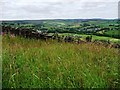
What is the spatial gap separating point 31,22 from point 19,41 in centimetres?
69

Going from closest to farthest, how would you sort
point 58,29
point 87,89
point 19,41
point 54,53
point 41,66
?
point 87,89
point 41,66
point 54,53
point 19,41
point 58,29

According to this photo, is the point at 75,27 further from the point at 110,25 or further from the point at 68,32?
the point at 110,25

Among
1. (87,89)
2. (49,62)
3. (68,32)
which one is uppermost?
(68,32)

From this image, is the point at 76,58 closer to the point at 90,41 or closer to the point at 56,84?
the point at 56,84

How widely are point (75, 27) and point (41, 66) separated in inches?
89.8

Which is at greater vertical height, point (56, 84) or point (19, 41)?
point (19, 41)

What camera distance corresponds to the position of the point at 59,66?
5566 millimetres

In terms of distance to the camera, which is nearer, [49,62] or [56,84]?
[56,84]

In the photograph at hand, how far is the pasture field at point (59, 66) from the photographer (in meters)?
5.20

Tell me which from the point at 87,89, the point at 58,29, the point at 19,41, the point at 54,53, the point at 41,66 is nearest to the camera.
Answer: the point at 87,89

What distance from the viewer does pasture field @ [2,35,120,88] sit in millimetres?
5195

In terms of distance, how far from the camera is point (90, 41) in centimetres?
751

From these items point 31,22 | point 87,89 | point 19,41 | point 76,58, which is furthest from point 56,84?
point 31,22

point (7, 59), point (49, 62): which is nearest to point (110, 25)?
point (49, 62)
